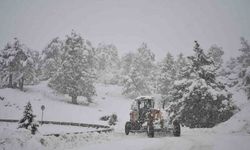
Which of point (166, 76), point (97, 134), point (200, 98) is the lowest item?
point (97, 134)

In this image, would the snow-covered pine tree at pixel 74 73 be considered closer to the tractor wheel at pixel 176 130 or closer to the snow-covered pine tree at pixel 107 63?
the tractor wheel at pixel 176 130

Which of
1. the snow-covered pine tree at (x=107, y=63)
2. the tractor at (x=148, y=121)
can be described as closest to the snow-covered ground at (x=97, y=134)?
the tractor at (x=148, y=121)

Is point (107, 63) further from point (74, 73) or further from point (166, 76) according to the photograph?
point (74, 73)

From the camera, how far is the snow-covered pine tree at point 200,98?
91.2 feet

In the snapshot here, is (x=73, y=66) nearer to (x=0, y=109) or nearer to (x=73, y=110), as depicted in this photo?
(x=73, y=110)

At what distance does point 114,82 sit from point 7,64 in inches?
2039

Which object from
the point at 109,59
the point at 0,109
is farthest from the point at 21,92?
the point at 109,59

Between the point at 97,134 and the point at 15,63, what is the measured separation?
40.4m

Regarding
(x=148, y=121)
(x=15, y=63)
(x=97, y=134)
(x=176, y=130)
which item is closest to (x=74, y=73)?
(x=15, y=63)

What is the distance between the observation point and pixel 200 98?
28.3m

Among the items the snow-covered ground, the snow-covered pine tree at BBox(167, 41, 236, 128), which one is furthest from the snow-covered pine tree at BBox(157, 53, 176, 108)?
the snow-covered pine tree at BBox(167, 41, 236, 128)

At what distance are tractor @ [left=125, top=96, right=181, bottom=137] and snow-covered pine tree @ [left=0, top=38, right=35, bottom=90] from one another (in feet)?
126

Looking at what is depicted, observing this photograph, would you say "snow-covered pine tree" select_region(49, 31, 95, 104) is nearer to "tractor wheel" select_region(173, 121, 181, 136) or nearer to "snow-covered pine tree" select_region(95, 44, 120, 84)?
"tractor wheel" select_region(173, 121, 181, 136)

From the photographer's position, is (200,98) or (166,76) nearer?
(200,98)
